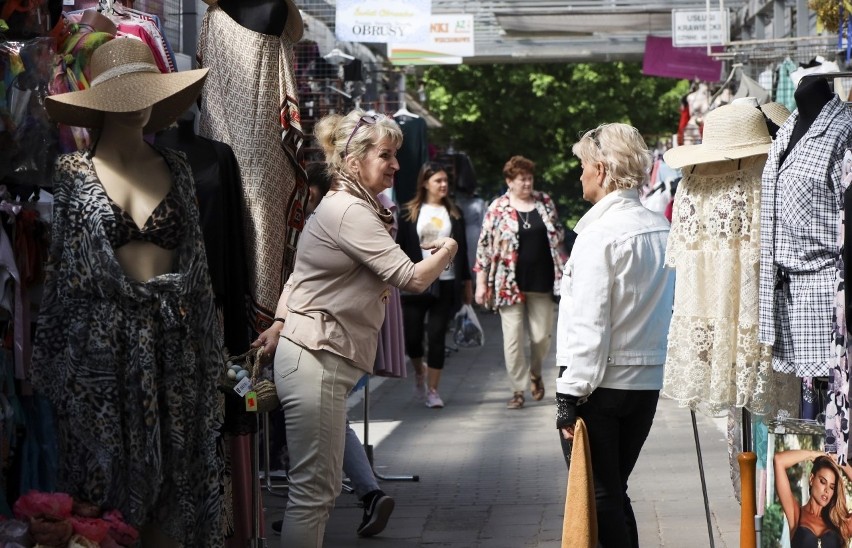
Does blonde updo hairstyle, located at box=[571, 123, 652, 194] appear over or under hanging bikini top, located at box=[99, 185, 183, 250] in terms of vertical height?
over

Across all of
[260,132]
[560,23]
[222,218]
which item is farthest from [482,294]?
[560,23]

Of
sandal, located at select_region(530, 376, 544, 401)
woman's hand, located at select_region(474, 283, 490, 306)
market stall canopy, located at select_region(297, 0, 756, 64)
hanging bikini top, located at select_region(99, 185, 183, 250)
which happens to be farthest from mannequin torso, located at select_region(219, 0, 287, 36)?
market stall canopy, located at select_region(297, 0, 756, 64)

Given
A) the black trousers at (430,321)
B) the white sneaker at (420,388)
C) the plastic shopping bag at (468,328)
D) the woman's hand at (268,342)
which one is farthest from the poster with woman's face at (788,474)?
the plastic shopping bag at (468,328)

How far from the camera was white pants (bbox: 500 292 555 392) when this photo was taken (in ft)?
38.2

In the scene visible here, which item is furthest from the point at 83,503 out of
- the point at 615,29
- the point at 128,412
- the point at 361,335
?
the point at 615,29

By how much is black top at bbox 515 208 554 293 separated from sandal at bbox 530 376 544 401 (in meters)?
1.01

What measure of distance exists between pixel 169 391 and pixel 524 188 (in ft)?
23.9

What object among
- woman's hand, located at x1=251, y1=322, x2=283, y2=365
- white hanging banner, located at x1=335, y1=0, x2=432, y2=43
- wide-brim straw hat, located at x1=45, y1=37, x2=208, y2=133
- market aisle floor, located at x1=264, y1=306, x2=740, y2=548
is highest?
white hanging banner, located at x1=335, y1=0, x2=432, y2=43

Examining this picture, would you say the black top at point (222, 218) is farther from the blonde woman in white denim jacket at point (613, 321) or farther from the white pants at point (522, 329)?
the white pants at point (522, 329)

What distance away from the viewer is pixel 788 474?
16.2ft

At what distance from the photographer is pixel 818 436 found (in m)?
4.86

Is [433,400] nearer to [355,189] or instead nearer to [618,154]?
[355,189]

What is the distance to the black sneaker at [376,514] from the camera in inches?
270

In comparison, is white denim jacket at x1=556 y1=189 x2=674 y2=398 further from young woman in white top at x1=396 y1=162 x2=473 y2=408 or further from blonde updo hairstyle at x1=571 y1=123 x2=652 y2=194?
young woman in white top at x1=396 y1=162 x2=473 y2=408
